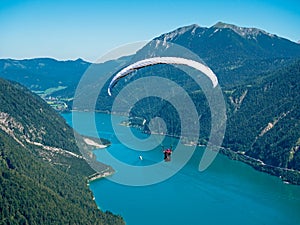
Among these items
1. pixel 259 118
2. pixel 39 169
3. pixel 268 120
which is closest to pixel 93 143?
pixel 39 169

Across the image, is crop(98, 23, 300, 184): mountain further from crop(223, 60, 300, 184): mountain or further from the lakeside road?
the lakeside road

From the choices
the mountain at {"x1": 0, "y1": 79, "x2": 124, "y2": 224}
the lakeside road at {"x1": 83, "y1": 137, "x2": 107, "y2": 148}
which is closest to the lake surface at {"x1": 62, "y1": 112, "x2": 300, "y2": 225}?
the mountain at {"x1": 0, "y1": 79, "x2": 124, "y2": 224}

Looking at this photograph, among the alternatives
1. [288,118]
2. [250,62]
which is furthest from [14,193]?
[250,62]

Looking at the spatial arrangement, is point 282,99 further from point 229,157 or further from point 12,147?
point 12,147

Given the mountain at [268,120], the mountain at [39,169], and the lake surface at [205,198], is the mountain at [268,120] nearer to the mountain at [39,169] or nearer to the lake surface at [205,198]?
the lake surface at [205,198]

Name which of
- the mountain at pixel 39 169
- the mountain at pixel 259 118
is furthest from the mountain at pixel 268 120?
the mountain at pixel 39 169

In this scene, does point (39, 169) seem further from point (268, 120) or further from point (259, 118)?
point (259, 118)
